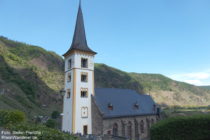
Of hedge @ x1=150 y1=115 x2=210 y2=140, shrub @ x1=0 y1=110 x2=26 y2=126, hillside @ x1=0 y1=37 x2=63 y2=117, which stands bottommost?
hedge @ x1=150 y1=115 x2=210 y2=140

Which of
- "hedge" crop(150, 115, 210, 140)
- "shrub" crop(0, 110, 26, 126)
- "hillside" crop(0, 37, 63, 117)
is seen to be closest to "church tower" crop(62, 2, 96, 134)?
"shrub" crop(0, 110, 26, 126)

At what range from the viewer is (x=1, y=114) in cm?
1942

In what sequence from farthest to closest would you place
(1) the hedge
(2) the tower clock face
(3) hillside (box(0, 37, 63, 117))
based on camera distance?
(3) hillside (box(0, 37, 63, 117)), (2) the tower clock face, (1) the hedge

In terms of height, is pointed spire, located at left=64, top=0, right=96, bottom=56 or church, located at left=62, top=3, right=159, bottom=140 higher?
pointed spire, located at left=64, top=0, right=96, bottom=56

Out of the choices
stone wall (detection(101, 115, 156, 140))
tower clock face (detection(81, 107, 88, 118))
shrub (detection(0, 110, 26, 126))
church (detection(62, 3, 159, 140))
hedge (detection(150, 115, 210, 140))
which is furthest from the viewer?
stone wall (detection(101, 115, 156, 140))

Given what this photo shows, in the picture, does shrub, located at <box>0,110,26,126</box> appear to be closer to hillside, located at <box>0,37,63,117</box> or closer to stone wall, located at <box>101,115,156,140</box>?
stone wall, located at <box>101,115,156,140</box>

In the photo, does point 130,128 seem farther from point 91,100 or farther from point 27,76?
point 27,76

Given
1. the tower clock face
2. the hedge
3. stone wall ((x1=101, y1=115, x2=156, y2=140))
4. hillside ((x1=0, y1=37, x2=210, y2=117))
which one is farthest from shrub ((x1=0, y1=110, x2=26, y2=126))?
hillside ((x1=0, y1=37, x2=210, y2=117))

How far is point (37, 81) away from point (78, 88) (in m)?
56.1

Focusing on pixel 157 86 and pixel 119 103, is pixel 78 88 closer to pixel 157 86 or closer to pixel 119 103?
pixel 119 103

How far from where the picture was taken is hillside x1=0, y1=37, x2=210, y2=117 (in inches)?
2092

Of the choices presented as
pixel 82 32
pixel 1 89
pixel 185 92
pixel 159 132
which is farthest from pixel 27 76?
pixel 185 92

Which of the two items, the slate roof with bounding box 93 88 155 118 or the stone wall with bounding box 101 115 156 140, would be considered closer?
the stone wall with bounding box 101 115 156 140

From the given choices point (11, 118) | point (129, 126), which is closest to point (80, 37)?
point (11, 118)
